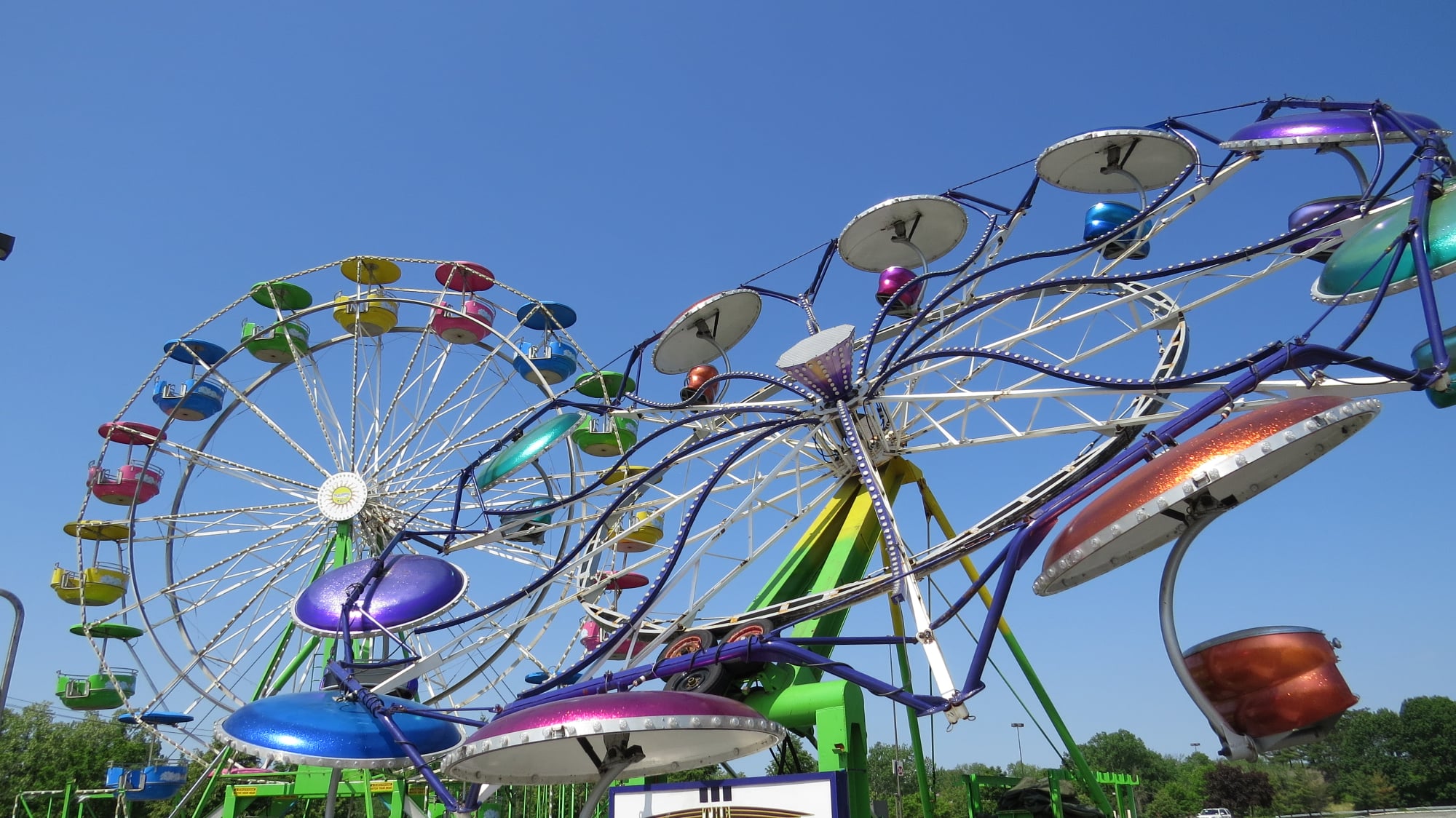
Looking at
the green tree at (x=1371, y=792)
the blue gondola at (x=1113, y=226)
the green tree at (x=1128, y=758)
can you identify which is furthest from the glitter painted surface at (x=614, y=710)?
the green tree at (x=1128, y=758)

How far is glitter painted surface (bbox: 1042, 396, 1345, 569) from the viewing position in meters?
8.10

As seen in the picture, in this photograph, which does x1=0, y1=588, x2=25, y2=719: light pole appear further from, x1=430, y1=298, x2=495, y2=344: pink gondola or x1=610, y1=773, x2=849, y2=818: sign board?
x1=430, y1=298, x2=495, y2=344: pink gondola

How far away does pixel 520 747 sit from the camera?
9719 millimetres

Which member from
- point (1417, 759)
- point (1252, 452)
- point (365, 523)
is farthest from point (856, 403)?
point (1417, 759)

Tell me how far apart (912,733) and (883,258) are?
7887 millimetres

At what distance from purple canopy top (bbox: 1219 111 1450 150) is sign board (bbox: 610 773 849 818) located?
9408 mm

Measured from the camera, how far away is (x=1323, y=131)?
1215 centimetres

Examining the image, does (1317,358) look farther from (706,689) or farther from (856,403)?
(706,689)

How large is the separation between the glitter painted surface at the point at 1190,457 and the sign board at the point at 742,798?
9.84ft

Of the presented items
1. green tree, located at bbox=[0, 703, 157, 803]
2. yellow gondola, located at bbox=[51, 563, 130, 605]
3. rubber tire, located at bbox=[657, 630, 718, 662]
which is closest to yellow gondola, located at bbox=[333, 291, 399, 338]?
yellow gondola, located at bbox=[51, 563, 130, 605]

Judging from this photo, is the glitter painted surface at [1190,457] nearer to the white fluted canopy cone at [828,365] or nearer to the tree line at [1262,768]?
the white fluted canopy cone at [828,365]

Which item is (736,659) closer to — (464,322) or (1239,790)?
(464,322)

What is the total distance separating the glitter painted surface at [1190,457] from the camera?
8102mm

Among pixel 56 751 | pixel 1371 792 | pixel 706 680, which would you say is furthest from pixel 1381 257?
pixel 1371 792
